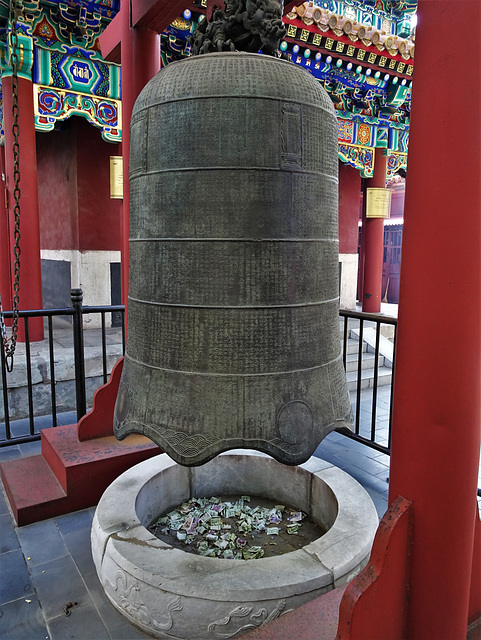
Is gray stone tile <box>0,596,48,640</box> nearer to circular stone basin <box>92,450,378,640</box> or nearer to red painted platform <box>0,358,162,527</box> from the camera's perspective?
circular stone basin <box>92,450,378,640</box>

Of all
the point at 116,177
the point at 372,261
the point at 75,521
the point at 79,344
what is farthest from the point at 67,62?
the point at 372,261

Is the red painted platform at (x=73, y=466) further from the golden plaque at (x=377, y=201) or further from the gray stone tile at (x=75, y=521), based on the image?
the golden plaque at (x=377, y=201)

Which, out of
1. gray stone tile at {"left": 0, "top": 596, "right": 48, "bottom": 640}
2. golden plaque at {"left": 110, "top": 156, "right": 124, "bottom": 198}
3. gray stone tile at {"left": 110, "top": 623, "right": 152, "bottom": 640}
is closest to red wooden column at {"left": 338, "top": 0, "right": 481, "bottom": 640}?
gray stone tile at {"left": 110, "top": 623, "right": 152, "bottom": 640}

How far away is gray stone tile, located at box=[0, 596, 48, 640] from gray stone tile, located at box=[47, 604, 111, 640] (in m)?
0.05

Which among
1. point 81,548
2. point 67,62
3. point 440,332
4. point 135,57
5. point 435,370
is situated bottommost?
point 81,548

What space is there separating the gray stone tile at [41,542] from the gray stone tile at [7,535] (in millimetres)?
32

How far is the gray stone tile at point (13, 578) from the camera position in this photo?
7.57ft

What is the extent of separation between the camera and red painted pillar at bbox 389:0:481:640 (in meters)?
1.28

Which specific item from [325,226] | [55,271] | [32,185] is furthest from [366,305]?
[325,226]

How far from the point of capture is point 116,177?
6867 millimetres

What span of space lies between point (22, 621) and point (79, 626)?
0.88ft

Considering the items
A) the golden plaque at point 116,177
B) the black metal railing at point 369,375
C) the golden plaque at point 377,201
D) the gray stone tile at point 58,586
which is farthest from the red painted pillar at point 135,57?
the golden plaque at point 377,201

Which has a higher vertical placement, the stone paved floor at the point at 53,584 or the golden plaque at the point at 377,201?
the golden plaque at the point at 377,201

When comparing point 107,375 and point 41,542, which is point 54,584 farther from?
point 107,375
